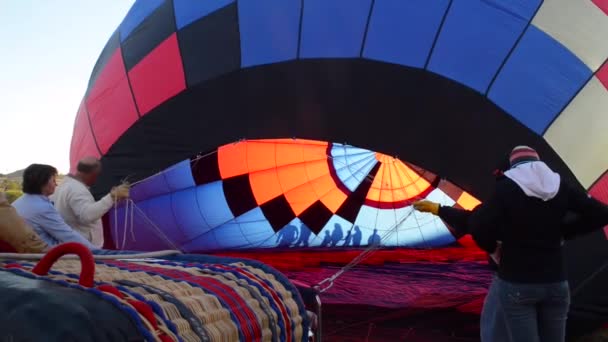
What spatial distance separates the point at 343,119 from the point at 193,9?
3.58ft

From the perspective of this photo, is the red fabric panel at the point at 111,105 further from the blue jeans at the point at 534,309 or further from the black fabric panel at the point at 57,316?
the black fabric panel at the point at 57,316

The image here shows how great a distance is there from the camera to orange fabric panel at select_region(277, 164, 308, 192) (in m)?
5.80

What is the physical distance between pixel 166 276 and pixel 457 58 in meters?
2.81

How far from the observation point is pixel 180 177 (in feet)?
16.9

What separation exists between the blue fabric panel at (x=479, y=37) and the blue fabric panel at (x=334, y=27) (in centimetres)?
44

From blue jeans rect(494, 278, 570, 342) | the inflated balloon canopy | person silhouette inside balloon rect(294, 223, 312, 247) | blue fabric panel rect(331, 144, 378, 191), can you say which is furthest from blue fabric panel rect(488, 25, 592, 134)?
person silhouette inside balloon rect(294, 223, 312, 247)

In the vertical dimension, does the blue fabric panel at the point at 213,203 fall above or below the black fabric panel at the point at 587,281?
above

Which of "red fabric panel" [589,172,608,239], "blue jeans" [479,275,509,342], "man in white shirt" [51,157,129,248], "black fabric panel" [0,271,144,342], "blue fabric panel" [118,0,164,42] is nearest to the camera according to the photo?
"black fabric panel" [0,271,144,342]

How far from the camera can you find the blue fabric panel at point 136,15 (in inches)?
161

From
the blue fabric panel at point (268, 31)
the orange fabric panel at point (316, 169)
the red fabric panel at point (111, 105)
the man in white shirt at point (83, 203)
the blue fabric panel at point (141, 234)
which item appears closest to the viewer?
the man in white shirt at point (83, 203)

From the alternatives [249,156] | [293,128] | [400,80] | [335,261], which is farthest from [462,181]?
[249,156]

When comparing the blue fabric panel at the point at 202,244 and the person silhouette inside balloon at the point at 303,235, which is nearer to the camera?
the blue fabric panel at the point at 202,244

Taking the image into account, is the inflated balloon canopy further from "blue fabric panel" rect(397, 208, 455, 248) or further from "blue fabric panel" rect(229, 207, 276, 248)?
"blue fabric panel" rect(397, 208, 455, 248)

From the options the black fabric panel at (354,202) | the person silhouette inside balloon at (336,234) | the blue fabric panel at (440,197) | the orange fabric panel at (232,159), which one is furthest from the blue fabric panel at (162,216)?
the blue fabric panel at (440,197)
